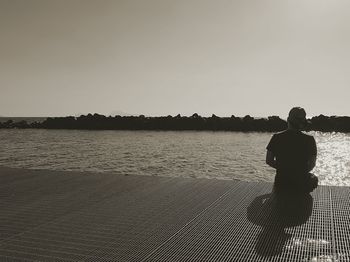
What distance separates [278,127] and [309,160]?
38.3m

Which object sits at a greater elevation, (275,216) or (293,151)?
(293,151)

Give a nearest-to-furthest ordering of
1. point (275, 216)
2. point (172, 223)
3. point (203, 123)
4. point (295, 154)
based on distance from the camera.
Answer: point (172, 223) < point (275, 216) < point (295, 154) < point (203, 123)

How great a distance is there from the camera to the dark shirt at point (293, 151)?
17.0 ft

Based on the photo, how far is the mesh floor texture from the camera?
3389mm

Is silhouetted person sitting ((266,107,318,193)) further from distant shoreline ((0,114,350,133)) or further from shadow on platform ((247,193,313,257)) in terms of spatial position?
distant shoreline ((0,114,350,133))

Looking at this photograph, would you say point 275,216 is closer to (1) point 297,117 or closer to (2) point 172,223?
(2) point 172,223

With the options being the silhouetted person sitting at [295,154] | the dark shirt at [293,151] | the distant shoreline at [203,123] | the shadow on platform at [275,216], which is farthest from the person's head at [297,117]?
the distant shoreline at [203,123]

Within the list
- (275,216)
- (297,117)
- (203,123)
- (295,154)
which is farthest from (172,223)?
(203,123)

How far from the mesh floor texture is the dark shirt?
0.41 meters

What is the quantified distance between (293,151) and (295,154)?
0.16 feet

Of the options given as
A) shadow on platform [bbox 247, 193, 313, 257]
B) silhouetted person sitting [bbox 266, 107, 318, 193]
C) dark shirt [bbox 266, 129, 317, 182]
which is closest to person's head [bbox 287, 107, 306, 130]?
silhouetted person sitting [bbox 266, 107, 318, 193]

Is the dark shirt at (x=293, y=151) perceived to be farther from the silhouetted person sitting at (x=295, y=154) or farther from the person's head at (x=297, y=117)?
the person's head at (x=297, y=117)

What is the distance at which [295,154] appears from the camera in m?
5.24

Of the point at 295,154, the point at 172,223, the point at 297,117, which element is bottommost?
the point at 172,223
